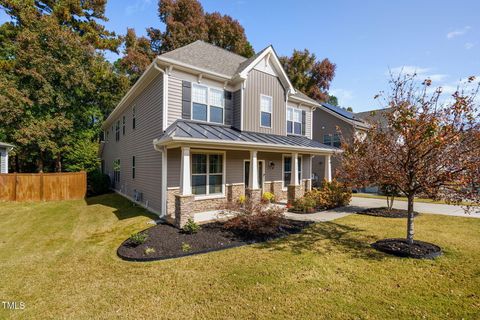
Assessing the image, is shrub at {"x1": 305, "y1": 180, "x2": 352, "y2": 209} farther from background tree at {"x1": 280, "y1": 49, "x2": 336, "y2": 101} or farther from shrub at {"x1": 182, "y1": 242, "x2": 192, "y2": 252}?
background tree at {"x1": 280, "y1": 49, "x2": 336, "y2": 101}

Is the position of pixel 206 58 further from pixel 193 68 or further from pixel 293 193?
pixel 293 193

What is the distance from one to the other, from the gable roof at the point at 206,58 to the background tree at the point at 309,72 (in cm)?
1940

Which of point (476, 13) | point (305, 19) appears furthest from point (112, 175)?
point (476, 13)

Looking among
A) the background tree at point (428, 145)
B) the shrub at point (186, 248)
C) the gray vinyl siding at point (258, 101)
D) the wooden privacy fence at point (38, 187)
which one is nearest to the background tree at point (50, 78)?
the wooden privacy fence at point (38, 187)

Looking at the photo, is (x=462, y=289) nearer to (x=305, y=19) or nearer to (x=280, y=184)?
(x=280, y=184)

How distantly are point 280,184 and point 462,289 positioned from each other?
988cm

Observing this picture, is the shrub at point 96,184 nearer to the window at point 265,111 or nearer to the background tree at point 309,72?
the window at point 265,111

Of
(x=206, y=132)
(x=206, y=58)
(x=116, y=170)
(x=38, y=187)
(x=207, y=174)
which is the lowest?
(x=38, y=187)

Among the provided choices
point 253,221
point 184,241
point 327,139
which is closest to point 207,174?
point 253,221

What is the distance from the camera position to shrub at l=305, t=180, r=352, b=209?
38.1 feet

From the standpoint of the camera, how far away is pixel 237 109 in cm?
1138

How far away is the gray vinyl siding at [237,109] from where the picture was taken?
37.0ft

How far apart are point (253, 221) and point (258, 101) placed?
7.06 meters

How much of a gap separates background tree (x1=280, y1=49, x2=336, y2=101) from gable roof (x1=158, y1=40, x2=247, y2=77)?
19.4 metres
